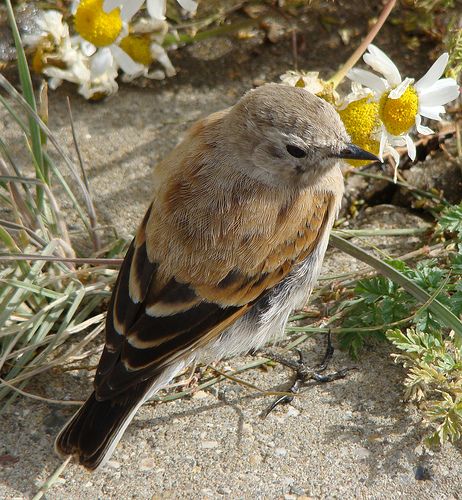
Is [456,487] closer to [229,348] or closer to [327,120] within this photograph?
[229,348]

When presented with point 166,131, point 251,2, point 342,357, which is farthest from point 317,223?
point 251,2

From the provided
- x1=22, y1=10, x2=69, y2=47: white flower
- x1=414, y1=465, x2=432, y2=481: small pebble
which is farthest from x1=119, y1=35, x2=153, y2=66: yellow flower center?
x1=414, y1=465, x2=432, y2=481: small pebble

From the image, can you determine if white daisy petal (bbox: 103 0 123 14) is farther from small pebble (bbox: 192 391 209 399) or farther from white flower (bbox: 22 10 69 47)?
small pebble (bbox: 192 391 209 399)

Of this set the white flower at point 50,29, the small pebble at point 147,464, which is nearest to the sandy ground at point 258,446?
the small pebble at point 147,464

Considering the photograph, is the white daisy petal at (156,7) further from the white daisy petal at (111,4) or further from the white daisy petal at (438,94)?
the white daisy petal at (438,94)

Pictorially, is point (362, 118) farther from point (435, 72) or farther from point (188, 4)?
point (188, 4)

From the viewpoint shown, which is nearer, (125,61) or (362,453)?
(362,453)

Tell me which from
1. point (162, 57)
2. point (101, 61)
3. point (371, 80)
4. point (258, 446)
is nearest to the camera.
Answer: point (258, 446)

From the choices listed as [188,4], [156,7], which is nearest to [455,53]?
[188,4]

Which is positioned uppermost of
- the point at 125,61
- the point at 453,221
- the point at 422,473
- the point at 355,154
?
the point at 355,154
